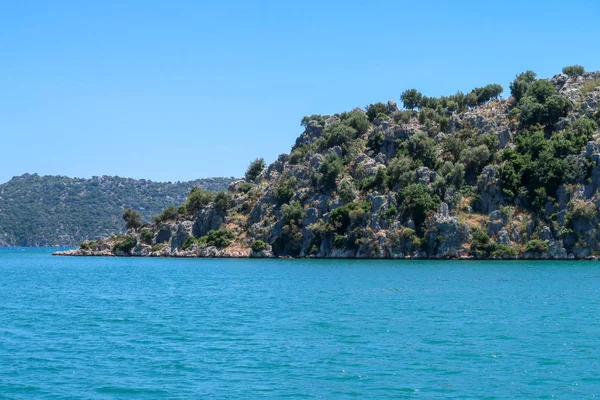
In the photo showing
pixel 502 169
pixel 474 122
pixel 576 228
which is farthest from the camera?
pixel 474 122

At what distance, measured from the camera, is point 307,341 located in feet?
123

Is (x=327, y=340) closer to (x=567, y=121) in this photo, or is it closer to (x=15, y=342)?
(x=15, y=342)

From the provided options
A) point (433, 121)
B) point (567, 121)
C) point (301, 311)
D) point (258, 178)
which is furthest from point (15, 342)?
point (258, 178)

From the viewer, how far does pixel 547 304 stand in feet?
169

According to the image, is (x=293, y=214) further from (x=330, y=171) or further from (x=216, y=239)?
(x=216, y=239)

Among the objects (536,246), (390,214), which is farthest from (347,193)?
(536,246)

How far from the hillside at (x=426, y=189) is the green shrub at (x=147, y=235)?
0.30 m

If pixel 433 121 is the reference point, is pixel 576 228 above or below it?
below

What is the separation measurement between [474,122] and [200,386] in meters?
118

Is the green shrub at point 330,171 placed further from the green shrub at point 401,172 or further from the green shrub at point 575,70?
the green shrub at point 575,70

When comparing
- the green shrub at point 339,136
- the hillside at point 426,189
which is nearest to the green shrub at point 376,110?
the hillside at point 426,189

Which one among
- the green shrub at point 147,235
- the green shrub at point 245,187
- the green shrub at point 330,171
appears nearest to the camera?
the green shrub at point 330,171

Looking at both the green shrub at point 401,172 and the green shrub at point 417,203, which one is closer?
the green shrub at point 417,203

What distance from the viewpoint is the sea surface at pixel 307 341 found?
28172mm
